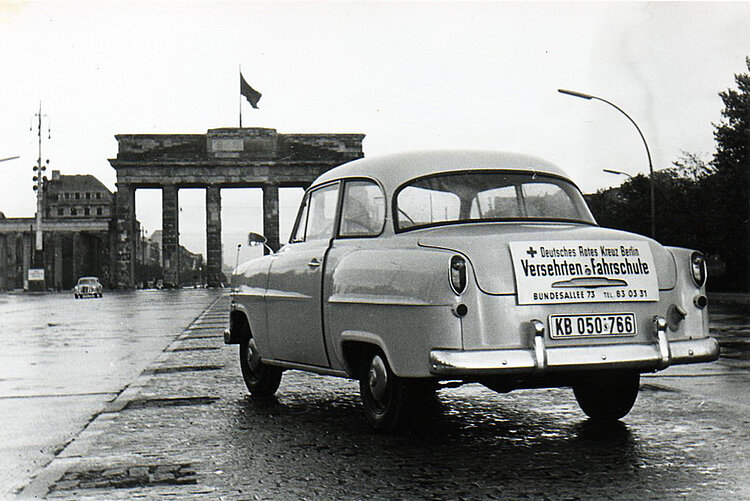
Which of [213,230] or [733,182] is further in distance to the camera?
[213,230]

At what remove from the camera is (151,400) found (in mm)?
8297

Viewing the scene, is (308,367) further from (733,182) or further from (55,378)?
(733,182)

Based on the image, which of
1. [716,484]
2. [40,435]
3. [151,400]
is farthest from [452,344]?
[151,400]

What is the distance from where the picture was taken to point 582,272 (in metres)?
5.63

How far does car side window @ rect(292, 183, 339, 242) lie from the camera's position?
728 cm

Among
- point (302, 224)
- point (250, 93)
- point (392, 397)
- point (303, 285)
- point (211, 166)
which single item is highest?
point (250, 93)

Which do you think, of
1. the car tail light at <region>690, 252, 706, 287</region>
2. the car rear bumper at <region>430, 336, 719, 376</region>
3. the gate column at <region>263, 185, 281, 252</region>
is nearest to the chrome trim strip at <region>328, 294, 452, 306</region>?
the car rear bumper at <region>430, 336, 719, 376</region>

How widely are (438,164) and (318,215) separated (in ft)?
4.43

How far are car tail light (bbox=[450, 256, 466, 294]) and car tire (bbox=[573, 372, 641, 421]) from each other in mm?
1436

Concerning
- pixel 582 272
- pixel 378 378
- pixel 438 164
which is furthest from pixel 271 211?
pixel 582 272

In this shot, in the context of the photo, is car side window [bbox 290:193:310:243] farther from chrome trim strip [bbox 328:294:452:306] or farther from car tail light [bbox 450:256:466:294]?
car tail light [bbox 450:256:466:294]

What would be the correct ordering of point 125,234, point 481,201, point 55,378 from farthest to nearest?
point 125,234
point 55,378
point 481,201

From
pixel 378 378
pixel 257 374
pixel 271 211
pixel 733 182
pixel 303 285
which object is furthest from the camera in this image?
pixel 271 211

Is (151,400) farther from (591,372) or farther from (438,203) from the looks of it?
(591,372)
